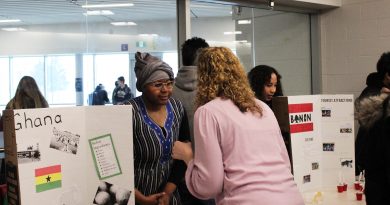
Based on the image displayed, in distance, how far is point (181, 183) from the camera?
1984 millimetres

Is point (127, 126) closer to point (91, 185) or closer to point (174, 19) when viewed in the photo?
point (91, 185)

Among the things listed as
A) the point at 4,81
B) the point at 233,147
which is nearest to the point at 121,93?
the point at 4,81

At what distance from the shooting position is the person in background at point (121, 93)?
3.92 metres

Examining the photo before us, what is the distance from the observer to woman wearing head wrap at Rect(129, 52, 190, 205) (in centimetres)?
182

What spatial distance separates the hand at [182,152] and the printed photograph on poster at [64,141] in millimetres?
381

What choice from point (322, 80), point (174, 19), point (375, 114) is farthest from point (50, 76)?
point (375, 114)

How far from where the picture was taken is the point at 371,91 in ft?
11.9

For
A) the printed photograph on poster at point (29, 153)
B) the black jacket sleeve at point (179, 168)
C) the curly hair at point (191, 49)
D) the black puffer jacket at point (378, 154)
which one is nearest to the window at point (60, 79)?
the curly hair at point (191, 49)

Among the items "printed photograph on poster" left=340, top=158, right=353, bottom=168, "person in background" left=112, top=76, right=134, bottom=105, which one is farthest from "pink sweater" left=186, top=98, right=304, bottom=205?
"person in background" left=112, top=76, right=134, bottom=105

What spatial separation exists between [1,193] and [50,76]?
2.98m

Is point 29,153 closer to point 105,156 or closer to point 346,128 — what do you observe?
point 105,156

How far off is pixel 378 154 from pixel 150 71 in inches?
36.5

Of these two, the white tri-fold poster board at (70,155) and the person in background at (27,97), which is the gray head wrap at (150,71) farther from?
the person in background at (27,97)

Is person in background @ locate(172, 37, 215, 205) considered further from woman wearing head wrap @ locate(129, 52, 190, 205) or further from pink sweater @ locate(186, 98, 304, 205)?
pink sweater @ locate(186, 98, 304, 205)
